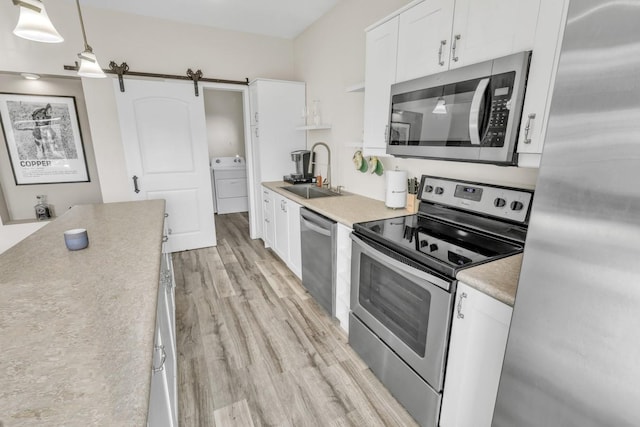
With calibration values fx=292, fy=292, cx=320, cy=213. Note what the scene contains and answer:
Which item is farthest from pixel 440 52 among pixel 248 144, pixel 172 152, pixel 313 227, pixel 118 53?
pixel 118 53

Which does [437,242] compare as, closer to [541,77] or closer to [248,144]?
[541,77]

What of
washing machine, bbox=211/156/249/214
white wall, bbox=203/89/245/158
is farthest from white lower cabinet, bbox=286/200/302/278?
white wall, bbox=203/89/245/158

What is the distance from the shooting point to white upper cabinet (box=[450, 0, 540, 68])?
1.12 meters

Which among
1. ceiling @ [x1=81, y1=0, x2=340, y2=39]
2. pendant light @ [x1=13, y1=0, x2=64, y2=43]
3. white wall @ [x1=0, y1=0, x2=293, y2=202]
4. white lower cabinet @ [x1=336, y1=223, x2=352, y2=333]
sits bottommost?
white lower cabinet @ [x1=336, y1=223, x2=352, y2=333]

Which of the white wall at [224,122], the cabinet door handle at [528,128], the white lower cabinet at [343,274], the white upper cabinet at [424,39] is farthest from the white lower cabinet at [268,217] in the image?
the white wall at [224,122]

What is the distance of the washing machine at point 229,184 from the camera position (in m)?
5.48

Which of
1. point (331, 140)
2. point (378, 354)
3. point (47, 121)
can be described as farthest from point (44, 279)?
point (47, 121)

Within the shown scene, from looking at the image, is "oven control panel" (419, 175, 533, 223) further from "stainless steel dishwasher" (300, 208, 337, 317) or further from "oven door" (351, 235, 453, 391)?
"stainless steel dishwasher" (300, 208, 337, 317)

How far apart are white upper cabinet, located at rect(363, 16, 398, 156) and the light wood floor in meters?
1.43

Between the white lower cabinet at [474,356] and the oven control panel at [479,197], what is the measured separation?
21.5 inches

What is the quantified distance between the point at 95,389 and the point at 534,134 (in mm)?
1556

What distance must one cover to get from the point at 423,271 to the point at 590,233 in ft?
2.28

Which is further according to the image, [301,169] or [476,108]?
[301,169]

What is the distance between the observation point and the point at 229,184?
5590 millimetres
